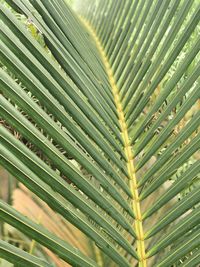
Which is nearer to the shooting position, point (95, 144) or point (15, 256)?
point (15, 256)

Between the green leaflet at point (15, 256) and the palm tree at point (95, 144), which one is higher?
the palm tree at point (95, 144)

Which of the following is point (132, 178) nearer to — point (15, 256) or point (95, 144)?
point (95, 144)

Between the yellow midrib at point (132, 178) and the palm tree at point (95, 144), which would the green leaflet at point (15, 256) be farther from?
the yellow midrib at point (132, 178)

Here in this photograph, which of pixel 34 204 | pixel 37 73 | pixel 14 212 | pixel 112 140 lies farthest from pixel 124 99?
pixel 14 212

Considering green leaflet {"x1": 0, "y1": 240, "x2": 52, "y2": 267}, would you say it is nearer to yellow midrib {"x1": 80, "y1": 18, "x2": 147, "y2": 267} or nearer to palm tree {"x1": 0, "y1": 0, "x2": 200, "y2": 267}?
palm tree {"x1": 0, "y1": 0, "x2": 200, "y2": 267}

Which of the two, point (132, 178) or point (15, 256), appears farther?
point (132, 178)

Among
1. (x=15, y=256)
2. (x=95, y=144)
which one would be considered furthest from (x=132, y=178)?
(x=15, y=256)

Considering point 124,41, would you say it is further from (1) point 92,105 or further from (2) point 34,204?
(2) point 34,204

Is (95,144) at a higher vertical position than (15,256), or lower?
higher

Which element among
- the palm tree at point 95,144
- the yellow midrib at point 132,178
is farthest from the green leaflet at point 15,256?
the yellow midrib at point 132,178
